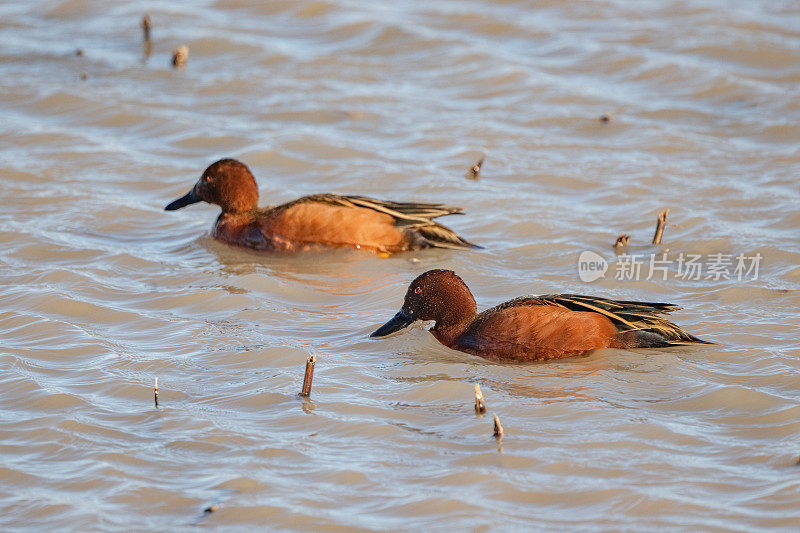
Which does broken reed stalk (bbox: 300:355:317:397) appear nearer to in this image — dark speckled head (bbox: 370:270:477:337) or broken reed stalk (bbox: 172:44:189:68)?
dark speckled head (bbox: 370:270:477:337)

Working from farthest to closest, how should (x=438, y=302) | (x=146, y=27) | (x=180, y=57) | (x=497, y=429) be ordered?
1. (x=146, y=27)
2. (x=180, y=57)
3. (x=438, y=302)
4. (x=497, y=429)

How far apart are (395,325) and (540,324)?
0.88 metres

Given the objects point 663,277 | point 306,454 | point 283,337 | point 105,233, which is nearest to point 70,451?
point 306,454

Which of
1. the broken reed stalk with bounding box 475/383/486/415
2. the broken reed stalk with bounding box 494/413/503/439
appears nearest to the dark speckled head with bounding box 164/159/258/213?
the broken reed stalk with bounding box 475/383/486/415

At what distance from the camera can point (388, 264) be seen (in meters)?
8.37

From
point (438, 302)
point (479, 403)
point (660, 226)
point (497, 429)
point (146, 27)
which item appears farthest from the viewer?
point (146, 27)

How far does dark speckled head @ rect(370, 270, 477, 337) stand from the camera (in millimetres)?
6594

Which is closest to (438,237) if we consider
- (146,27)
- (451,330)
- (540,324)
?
(451,330)

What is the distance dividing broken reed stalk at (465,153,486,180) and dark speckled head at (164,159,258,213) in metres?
1.92

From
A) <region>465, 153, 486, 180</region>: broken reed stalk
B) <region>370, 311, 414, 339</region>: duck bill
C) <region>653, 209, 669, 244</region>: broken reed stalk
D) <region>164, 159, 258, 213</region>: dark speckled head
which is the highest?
<region>465, 153, 486, 180</region>: broken reed stalk

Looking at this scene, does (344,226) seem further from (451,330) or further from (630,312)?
(630,312)

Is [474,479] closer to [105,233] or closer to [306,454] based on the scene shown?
[306,454]

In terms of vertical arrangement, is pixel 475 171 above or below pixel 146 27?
below

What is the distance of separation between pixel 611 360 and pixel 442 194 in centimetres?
351
